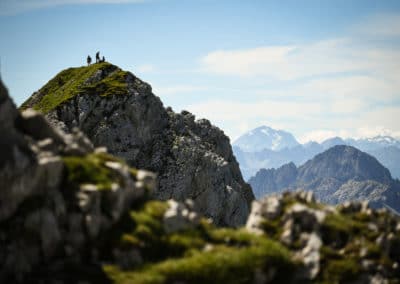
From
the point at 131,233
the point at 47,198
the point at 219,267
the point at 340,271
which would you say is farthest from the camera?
the point at 340,271

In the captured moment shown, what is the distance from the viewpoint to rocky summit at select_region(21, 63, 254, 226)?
4791 inches

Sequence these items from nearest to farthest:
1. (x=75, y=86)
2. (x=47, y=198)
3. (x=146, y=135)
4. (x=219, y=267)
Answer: (x=47, y=198) → (x=219, y=267) → (x=146, y=135) → (x=75, y=86)

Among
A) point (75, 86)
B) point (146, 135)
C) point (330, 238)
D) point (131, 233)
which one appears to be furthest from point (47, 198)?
point (75, 86)

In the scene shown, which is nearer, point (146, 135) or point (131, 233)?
point (131, 233)

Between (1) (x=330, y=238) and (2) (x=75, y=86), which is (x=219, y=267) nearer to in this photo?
(1) (x=330, y=238)

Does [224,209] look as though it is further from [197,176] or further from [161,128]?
[161,128]

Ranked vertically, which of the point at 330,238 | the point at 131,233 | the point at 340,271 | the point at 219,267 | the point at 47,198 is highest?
the point at 47,198

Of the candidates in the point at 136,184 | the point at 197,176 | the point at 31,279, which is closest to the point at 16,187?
the point at 31,279

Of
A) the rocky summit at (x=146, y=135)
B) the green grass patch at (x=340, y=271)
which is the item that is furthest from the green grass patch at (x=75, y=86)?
the green grass patch at (x=340, y=271)

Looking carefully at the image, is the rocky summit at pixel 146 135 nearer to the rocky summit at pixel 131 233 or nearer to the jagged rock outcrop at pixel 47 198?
the rocky summit at pixel 131 233

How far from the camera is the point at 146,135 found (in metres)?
128

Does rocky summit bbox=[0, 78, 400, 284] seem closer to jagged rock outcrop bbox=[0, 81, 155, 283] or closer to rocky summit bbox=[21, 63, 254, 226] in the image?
jagged rock outcrop bbox=[0, 81, 155, 283]

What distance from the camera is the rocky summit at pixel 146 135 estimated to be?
12169 cm

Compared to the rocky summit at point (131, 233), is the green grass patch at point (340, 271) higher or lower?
lower
